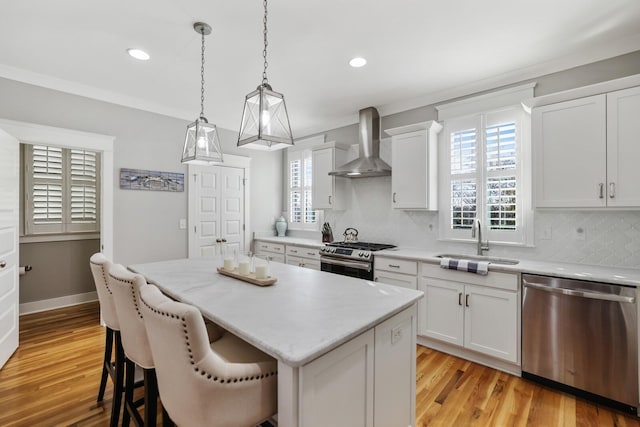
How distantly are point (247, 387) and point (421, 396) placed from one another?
5.68ft

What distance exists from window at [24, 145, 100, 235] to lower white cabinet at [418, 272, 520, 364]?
4724mm

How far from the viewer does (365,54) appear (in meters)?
2.75

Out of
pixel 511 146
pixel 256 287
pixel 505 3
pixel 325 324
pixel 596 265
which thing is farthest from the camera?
pixel 511 146

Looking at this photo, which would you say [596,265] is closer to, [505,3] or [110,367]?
[505,3]

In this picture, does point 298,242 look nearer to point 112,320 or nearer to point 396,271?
point 396,271

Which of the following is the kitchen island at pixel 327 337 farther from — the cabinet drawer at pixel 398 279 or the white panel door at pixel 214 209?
→ the white panel door at pixel 214 209

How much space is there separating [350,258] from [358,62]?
6.92ft

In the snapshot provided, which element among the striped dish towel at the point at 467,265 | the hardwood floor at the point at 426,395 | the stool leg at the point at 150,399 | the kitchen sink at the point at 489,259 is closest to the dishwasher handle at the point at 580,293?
the striped dish towel at the point at 467,265

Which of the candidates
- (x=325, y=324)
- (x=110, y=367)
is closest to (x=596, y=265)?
(x=325, y=324)

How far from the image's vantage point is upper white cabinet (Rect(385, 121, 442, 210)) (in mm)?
3471

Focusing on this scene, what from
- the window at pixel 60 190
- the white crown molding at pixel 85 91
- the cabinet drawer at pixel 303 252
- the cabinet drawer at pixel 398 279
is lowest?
the cabinet drawer at pixel 398 279

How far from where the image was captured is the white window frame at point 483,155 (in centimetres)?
301

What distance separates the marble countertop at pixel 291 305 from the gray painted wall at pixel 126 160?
183 centimetres

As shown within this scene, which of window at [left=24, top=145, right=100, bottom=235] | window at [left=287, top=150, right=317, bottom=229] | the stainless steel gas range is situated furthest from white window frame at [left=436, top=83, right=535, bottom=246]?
window at [left=24, top=145, right=100, bottom=235]
